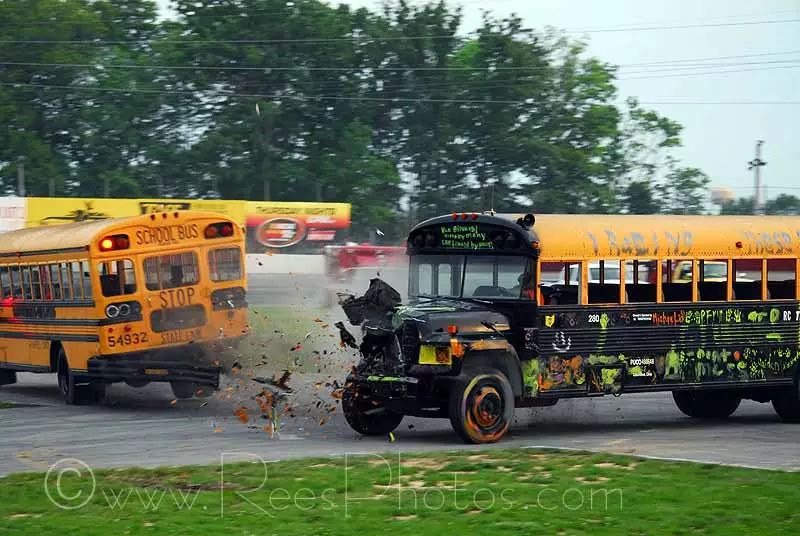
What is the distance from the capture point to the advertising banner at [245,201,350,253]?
57.3 m

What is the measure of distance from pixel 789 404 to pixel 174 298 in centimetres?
921

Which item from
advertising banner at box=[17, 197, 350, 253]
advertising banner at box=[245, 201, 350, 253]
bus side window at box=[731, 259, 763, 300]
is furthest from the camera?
advertising banner at box=[245, 201, 350, 253]

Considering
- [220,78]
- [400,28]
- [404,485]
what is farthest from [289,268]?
[404,485]

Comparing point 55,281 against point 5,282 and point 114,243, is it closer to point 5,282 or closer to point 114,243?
point 114,243

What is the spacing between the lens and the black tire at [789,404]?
1683 cm


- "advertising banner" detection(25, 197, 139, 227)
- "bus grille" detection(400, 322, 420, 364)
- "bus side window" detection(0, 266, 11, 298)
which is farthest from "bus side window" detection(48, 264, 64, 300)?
"advertising banner" detection(25, 197, 139, 227)

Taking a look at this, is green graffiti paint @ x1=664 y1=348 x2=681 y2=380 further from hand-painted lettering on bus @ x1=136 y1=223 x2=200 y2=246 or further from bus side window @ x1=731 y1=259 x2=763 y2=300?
hand-painted lettering on bus @ x1=136 y1=223 x2=200 y2=246

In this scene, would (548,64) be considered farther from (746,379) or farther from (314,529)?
(314,529)

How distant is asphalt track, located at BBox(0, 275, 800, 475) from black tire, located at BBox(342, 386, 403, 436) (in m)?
0.19

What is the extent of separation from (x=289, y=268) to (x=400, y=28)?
18.2 metres

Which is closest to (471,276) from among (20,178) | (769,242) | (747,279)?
(747,279)

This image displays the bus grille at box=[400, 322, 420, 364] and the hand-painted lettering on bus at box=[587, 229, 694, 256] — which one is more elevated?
the hand-painted lettering on bus at box=[587, 229, 694, 256]

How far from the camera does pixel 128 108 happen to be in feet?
203

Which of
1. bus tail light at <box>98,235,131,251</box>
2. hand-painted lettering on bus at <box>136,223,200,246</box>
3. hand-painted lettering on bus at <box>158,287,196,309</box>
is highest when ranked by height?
hand-painted lettering on bus at <box>136,223,200,246</box>
